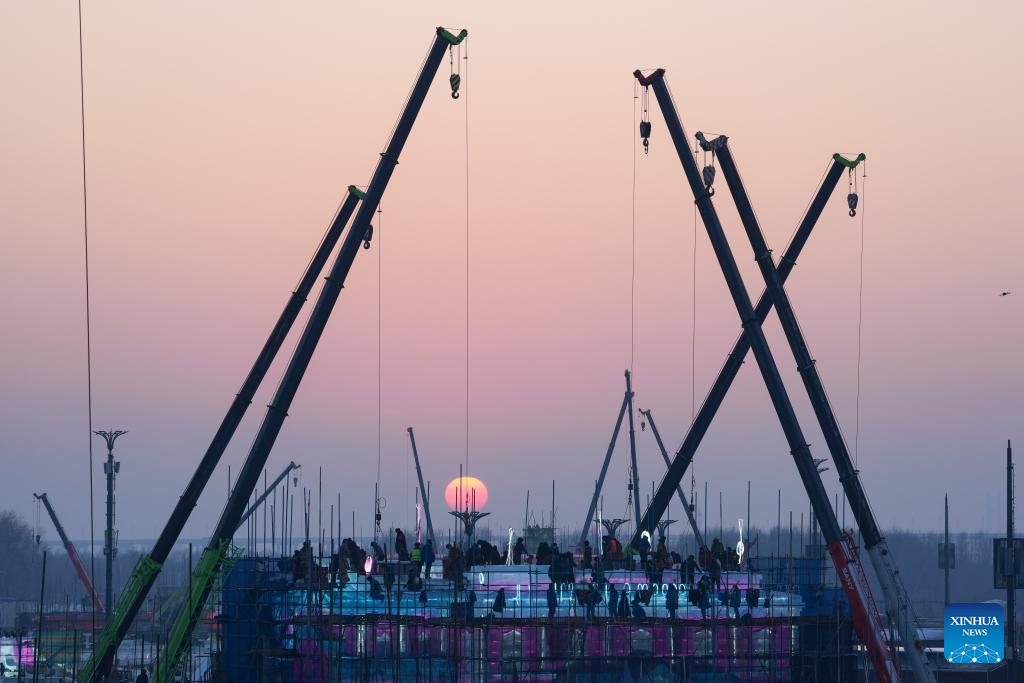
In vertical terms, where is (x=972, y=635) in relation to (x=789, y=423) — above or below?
below

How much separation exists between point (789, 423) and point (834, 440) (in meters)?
1.93

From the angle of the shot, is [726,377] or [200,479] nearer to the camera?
[200,479]

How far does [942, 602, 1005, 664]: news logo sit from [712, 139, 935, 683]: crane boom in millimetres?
22998

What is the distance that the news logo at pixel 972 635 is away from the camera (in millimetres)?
75381

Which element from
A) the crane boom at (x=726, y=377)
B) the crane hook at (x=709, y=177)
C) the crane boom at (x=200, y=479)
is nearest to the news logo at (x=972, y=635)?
the crane boom at (x=726, y=377)

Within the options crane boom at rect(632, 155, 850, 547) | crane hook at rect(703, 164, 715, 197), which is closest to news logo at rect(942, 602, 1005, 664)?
crane boom at rect(632, 155, 850, 547)

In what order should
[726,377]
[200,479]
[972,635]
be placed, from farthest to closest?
[972,635]
[726,377]
[200,479]

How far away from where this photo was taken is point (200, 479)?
165 ft

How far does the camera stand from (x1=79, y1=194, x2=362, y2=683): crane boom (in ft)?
156

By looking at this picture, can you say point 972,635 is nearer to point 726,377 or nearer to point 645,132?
point 726,377

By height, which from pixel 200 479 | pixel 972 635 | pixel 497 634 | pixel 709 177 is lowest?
pixel 972 635

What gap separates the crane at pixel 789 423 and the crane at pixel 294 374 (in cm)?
828

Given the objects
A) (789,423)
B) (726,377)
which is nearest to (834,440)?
(789,423)

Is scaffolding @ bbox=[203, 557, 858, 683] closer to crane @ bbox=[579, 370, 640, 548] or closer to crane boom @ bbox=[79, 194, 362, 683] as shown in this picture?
crane boom @ bbox=[79, 194, 362, 683]
